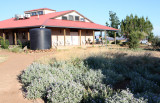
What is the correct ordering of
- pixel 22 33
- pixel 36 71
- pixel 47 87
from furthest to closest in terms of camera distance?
pixel 22 33
pixel 36 71
pixel 47 87

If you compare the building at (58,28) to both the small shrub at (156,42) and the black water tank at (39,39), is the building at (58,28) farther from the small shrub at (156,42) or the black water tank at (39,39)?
the small shrub at (156,42)

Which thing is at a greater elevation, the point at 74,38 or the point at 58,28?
the point at 58,28

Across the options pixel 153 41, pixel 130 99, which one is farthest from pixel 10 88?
pixel 153 41

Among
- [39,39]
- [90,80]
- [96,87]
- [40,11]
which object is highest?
[40,11]

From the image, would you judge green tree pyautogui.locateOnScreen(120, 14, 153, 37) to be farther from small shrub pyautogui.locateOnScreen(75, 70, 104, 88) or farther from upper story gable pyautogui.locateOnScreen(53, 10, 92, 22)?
small shrub pyautogui.locateOnScreen(75, 70, 104, 88)

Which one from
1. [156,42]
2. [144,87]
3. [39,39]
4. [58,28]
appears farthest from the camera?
[58,28]

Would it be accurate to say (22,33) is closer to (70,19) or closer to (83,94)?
(70,19)

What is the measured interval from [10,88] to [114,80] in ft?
10.8

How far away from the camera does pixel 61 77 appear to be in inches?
205

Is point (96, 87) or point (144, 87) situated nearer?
point (144, 87)

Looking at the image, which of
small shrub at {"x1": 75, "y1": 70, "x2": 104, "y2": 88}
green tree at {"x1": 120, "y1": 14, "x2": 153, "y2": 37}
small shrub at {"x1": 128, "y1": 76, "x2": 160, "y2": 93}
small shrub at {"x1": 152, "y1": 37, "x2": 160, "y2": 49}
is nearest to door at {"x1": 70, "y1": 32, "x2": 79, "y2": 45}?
small shrub at {"x1": 152, "y1": 37, "x2": 160, "y2": 49}

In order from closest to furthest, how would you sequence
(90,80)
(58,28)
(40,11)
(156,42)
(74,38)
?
(90,80) → (156,42) → (58,28) → (74,38) → (40,11)

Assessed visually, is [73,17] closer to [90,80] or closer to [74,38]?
[74,38]

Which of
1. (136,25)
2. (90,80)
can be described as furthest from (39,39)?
(136,25)
